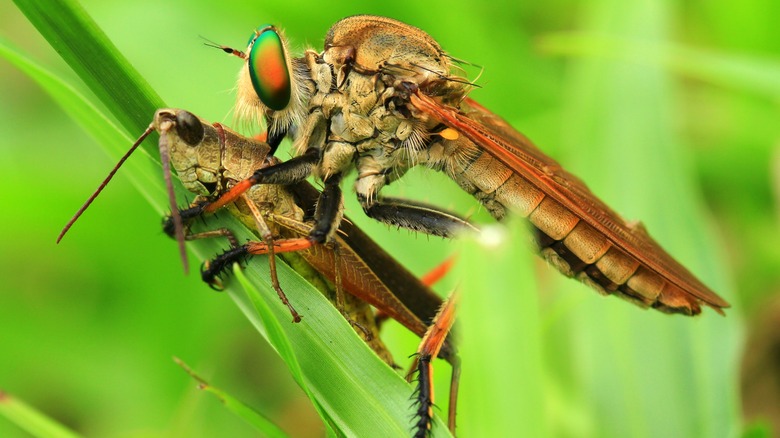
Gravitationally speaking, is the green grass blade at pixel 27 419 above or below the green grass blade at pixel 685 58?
below

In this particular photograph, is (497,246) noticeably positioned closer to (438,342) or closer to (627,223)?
(438,342)

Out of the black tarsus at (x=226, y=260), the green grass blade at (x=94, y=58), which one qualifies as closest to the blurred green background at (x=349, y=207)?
the black tarsus at (x=226, y=260)

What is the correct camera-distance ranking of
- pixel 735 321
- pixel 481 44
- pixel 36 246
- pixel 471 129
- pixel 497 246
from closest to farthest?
1. pixel 497 246
2. pixel 471 129
3. pixel 735 321
4. pixel 36 246
5. pixel 481 44

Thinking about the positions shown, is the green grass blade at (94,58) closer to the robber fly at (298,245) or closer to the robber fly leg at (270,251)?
the robber fly at (298,245)

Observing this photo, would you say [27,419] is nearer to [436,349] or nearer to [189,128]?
[189,128]

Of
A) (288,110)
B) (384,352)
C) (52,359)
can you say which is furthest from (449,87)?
(52,359)

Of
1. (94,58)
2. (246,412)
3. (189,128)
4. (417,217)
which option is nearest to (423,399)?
(246,412)

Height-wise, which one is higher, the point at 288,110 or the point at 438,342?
the point at 288,110

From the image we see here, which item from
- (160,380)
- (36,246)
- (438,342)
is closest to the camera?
(438,342)
